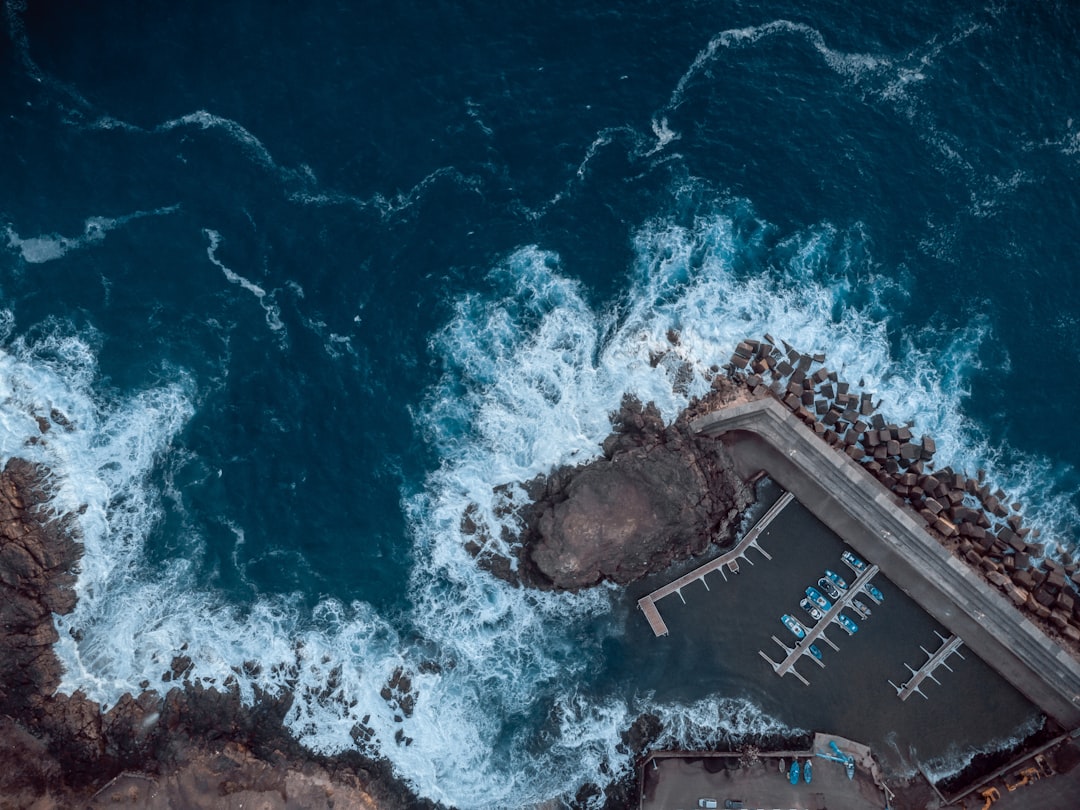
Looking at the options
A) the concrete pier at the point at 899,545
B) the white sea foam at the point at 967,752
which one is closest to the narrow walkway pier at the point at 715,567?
the concrete pier at the point at 899,545

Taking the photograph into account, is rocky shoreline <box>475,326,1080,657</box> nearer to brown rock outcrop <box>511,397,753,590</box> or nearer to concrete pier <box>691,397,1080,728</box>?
brown rock outcrop <box>511,397,753,590</box>

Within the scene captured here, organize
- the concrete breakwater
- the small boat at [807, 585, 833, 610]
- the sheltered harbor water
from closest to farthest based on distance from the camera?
the concrete breakwater → the sheltered harbor water → the small boat at [807, 585, 833, 610]

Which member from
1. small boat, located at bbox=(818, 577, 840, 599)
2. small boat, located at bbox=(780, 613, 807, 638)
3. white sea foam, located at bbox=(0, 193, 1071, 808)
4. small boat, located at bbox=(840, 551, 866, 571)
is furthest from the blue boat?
white sea foam, located at bbox=(0, 193, 1071, 808)

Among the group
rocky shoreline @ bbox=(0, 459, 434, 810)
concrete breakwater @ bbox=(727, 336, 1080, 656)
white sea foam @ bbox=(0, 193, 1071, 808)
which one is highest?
concrete breakwater @ bbox=(727, 336, 1080, 656)

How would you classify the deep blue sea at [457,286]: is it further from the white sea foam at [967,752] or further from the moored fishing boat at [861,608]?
the moored fishing boat at [861,608]

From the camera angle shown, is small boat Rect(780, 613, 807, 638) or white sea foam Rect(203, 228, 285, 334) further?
white sea foam Rect(203, 228, 285, 334)

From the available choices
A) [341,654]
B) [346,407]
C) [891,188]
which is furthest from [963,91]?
[341,654]

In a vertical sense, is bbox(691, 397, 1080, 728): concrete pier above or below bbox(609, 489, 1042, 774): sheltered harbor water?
above
